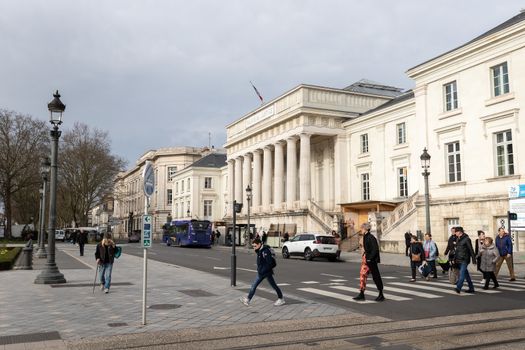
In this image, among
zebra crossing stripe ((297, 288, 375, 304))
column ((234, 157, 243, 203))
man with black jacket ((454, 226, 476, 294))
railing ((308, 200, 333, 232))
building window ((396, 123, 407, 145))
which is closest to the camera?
zebra crossing stripe ((297, 288, 375, 304))

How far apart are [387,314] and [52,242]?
10863 mm

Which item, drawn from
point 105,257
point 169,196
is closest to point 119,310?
point 105,257

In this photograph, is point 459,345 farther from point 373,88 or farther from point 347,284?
point 373,88

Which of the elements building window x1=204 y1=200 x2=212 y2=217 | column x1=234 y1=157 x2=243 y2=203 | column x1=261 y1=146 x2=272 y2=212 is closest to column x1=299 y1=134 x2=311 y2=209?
column x1=261 y1=146 x2=272 y2=212

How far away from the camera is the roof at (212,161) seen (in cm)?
8828

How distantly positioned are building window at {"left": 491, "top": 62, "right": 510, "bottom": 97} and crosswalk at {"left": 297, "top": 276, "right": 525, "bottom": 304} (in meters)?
16.0

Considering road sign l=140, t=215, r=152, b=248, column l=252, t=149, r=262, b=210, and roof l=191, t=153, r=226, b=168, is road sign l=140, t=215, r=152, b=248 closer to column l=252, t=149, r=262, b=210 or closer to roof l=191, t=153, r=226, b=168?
column l=252, t=149, r=262, b=210

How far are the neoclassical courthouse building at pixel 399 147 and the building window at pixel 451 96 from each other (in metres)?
0.07

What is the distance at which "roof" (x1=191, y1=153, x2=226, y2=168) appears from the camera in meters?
88.3

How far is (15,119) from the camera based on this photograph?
5634 cm

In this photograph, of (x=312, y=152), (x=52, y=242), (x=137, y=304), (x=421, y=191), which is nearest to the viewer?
(x=137, y=304)

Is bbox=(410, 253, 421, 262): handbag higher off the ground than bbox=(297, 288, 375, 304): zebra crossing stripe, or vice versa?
bbox=(410, 253, 421, 262): handbag

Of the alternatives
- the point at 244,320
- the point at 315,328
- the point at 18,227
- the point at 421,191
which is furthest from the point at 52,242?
the point at 18,227

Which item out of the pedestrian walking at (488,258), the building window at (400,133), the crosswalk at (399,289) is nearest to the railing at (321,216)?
the building window at (400,133)
